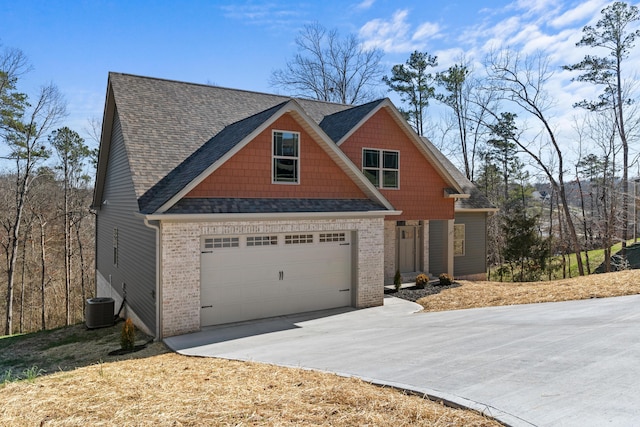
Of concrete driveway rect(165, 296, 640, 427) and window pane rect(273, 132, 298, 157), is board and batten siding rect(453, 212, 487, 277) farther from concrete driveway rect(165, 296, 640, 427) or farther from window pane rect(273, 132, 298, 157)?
window pane rect(273, 132, 298, 157)

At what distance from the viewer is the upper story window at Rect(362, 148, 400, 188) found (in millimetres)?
15508

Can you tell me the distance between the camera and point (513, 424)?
385cm

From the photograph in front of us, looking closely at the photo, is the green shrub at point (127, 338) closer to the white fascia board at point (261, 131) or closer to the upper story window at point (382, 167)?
the white fascia board at point (261, 131)

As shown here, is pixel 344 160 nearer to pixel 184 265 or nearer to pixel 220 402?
pixel 184 265

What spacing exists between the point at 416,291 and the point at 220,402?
11525 millimetres

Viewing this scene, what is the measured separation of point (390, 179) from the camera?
15.9 metres

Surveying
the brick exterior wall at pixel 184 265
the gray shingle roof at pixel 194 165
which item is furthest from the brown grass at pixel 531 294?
the gray shingle roof at pixel 194 165

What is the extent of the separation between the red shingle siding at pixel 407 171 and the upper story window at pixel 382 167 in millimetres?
181

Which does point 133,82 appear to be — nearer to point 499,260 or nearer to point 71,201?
point 71,201

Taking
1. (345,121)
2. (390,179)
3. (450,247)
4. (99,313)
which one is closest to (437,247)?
(450,247)

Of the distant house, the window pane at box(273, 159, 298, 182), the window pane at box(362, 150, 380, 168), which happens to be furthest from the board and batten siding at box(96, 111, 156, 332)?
the window pane at box(362, 150, 380, 168)

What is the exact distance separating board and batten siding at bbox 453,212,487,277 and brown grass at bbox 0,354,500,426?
14.7 meters

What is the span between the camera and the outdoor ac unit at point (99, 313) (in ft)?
41.3

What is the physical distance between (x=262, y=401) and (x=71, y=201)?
103ft
